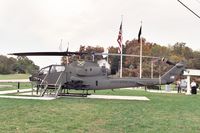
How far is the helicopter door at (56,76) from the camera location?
22.8 meters

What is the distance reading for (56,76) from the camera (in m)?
22.8

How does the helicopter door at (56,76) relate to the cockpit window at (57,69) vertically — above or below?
below

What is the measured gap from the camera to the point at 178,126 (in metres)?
10.5

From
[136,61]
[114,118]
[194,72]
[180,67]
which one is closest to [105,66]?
[180,67]

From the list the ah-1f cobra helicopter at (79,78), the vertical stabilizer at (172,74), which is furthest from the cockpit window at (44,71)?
the vertical stabilizer at (172,74)

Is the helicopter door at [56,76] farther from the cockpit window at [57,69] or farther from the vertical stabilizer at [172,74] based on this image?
the vertical stabilizer at [172,74]

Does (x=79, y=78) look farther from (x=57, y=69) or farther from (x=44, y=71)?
(x=44, y=71)

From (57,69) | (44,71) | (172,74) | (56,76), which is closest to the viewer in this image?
(56,76)

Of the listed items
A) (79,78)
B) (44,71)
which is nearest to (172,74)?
(79,78)

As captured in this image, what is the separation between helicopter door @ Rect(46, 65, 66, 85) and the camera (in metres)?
22.8

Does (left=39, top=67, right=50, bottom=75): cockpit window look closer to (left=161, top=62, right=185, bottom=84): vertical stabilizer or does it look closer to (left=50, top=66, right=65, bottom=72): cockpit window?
(left=50, top=66, right=65, bottom=72): cockpit window

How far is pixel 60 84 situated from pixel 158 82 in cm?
639

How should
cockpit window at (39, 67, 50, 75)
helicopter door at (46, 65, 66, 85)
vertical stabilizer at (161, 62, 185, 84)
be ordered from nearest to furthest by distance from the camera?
1. helicopter door at (46, 65, 66, 85)
2. cockpit window at (39, 67, 50, 75)
3. vertical stabilizer at (161, 62, 185, 84)

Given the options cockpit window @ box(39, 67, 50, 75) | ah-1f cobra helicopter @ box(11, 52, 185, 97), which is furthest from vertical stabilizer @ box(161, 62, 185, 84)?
cockpit window @ box(39, 67, 50, 75)
